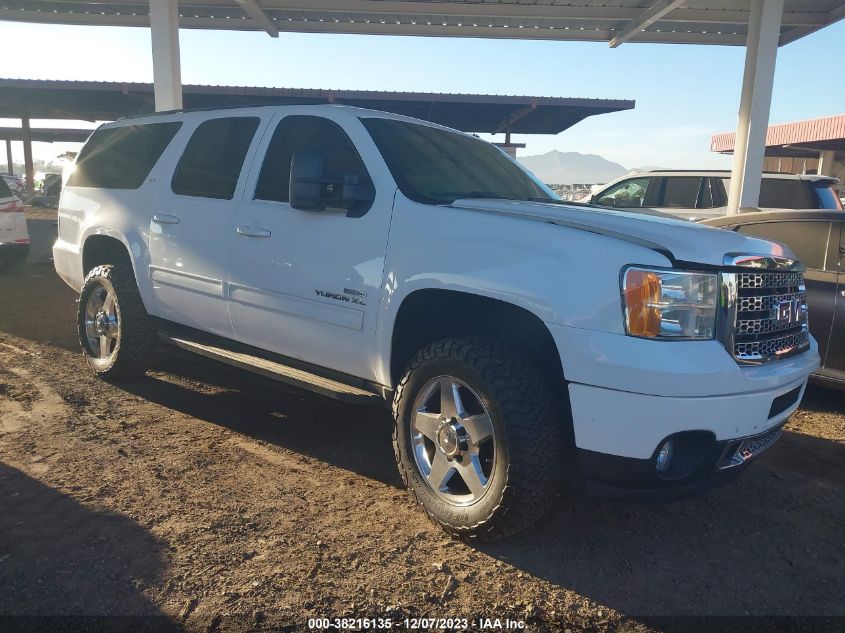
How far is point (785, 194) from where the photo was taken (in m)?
9.55

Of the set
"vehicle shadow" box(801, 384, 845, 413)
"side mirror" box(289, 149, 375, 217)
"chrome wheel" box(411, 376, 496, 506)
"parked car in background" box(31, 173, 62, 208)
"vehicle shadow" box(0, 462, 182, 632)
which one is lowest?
"vehicle shadow" box(801, 384, 845, 413)

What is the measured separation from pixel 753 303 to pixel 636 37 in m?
12.6

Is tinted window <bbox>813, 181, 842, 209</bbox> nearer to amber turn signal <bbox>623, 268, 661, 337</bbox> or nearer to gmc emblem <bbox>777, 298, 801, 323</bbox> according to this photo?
gmc emblem <bbox>777, 298, 801, 323</bbox>

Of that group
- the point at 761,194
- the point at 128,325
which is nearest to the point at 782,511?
the point at 128,325

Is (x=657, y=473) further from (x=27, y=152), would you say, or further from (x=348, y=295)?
(x=27, y=152)

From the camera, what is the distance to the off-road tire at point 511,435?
264 centimetres

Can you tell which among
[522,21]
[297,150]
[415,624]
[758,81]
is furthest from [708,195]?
[415,624]

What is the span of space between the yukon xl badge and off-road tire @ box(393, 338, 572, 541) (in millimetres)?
541

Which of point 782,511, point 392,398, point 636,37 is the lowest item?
point 782,511

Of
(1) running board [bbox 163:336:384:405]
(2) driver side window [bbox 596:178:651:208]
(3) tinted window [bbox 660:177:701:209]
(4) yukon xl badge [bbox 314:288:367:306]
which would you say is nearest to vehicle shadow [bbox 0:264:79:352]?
(1) running board [bbox 163:336:384:405]

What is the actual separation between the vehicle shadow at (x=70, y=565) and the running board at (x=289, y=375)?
105 centimetres

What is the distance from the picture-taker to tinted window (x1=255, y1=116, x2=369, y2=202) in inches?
142

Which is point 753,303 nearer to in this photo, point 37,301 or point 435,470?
point 435,470

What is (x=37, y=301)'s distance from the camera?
8273 millimetres
